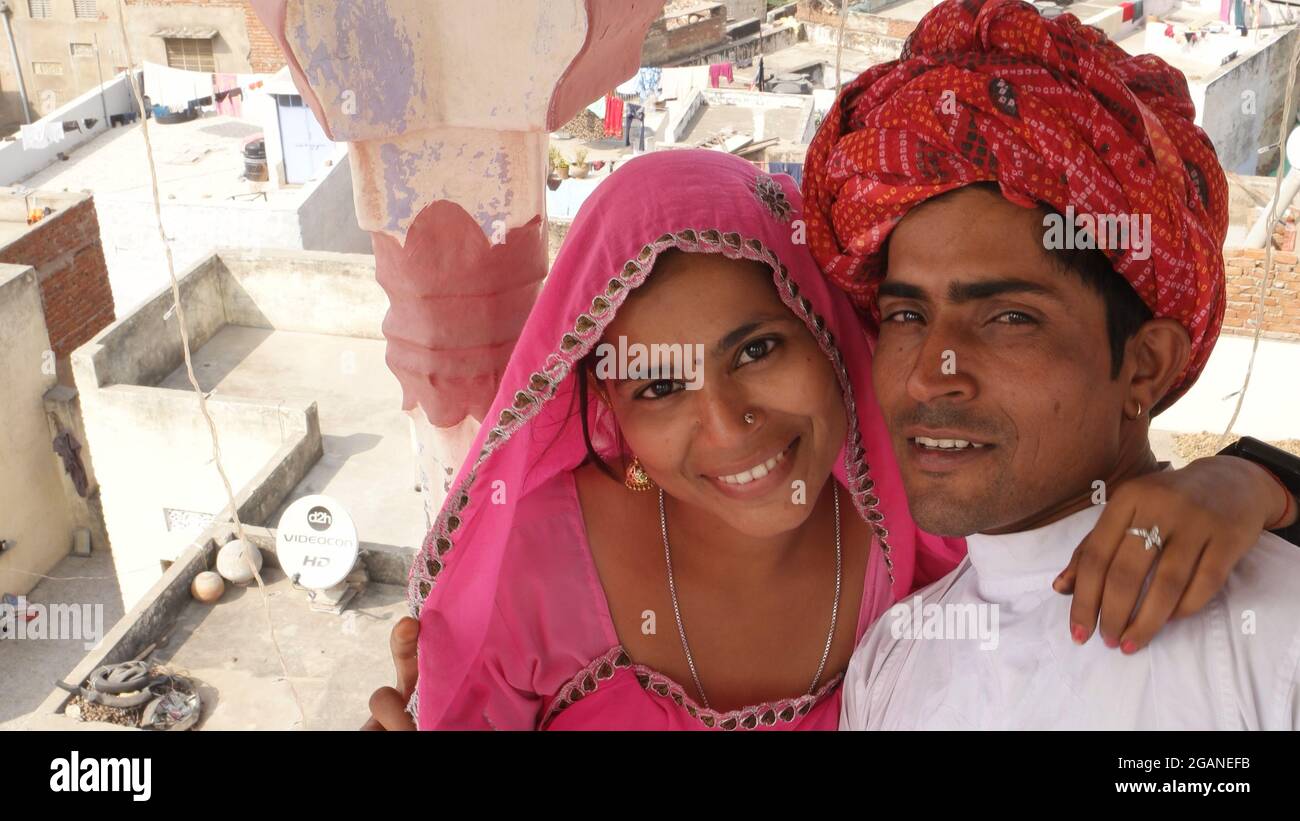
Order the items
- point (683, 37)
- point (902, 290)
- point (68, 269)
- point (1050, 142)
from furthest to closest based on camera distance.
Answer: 1. point (683, 37)
2. point (68, 269)
3. point (902, 290)
4. point (1050, 142)

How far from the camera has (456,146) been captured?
2.31m

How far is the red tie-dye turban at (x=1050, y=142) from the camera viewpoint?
1.53 meters

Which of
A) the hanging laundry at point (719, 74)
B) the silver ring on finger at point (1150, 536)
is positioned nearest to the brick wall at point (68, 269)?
the hanging laundry at point (719, 74)

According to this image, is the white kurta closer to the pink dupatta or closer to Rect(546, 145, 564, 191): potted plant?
the pink dupatta

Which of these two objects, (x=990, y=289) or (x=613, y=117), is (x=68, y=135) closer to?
(x=613, y=117)

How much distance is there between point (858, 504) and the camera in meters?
1.96

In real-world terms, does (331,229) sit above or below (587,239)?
below

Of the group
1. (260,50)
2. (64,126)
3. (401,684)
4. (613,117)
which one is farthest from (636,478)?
(260,50)

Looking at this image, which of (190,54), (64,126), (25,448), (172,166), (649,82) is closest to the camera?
(25,448)

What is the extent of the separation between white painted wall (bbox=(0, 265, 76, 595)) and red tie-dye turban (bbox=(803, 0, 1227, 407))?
12282 millimetres

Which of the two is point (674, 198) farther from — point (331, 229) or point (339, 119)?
point (331, 229)

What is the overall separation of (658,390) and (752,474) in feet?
0.60
